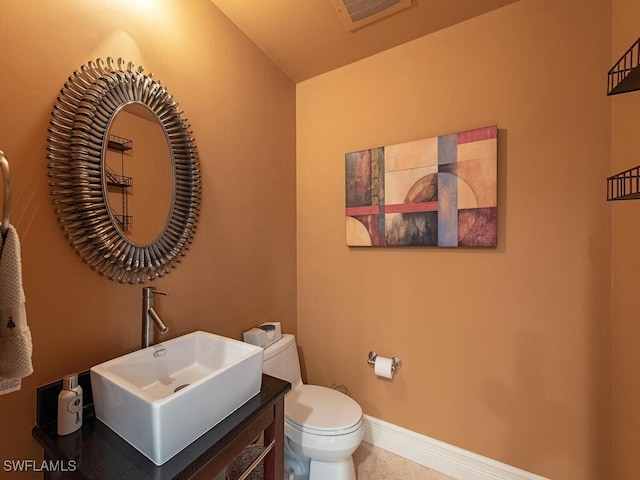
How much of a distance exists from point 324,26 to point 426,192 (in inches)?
43.9

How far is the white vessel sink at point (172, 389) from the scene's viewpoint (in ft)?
2.43

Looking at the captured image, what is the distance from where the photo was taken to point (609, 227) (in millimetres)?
1281

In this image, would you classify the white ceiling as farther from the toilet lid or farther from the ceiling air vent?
the toilet lid

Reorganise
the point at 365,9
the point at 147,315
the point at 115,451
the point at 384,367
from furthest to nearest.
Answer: the point at 384,367
the point at 365,9
the point at 147,315
the point at 115,451

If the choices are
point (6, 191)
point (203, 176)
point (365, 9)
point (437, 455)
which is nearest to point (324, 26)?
point (365, 9)

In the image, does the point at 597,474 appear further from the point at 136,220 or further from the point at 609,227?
the point at 136,220

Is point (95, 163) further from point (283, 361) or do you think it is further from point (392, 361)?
point (392, 361)

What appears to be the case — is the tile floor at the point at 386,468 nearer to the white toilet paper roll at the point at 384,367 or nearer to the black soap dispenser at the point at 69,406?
the white toilet paper roll at the point at 384,367

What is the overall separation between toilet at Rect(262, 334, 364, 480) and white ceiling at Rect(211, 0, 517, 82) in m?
1.85

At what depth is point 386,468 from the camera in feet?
5.51

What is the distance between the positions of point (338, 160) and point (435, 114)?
657 millimetres

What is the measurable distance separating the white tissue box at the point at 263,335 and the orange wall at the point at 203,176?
0.21 ft

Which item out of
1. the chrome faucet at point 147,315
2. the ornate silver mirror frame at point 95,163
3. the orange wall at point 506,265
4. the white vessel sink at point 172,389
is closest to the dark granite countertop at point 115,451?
the white vessel sink at point 172,389

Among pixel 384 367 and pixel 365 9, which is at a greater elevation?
pixel 365 9
